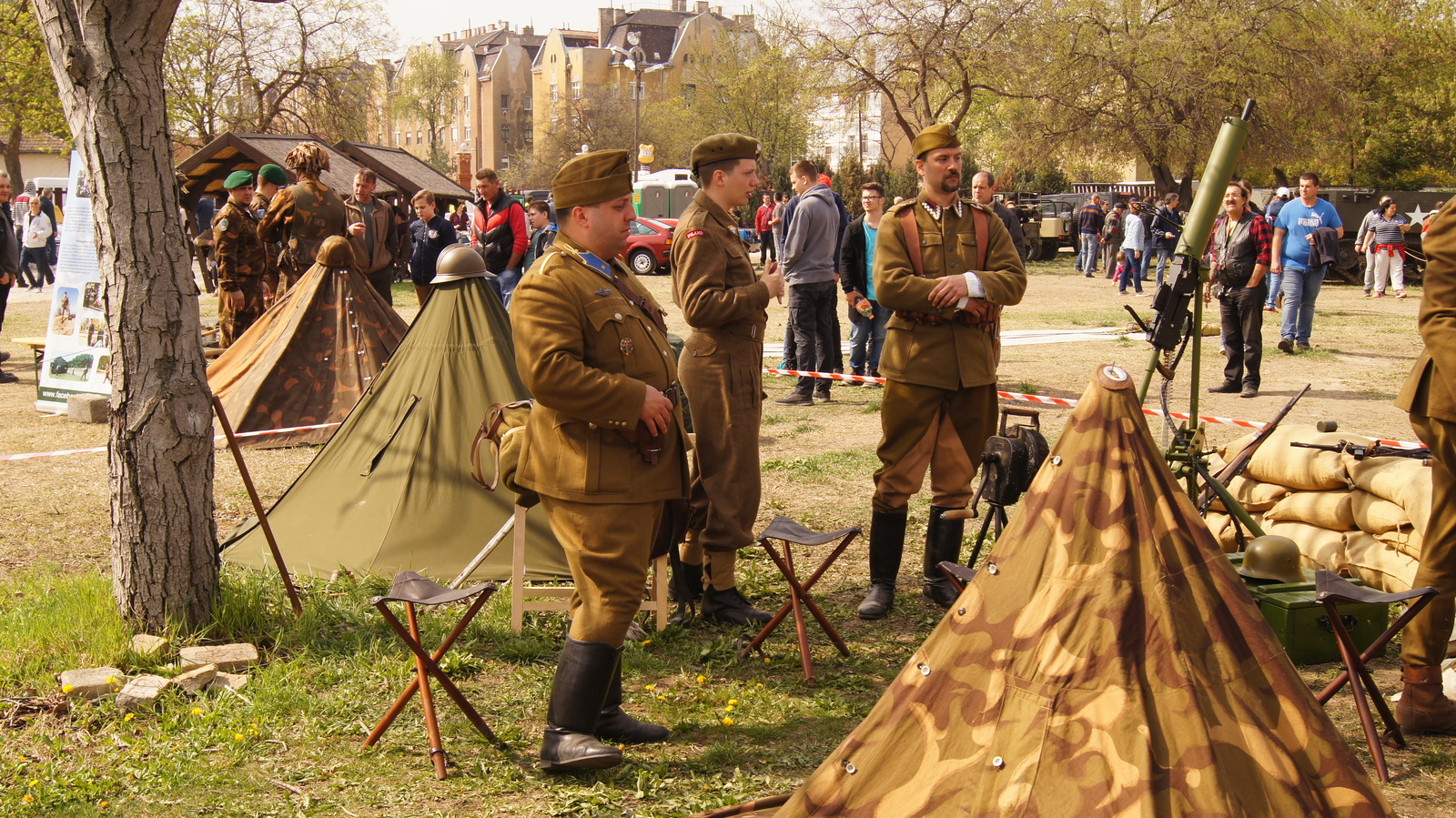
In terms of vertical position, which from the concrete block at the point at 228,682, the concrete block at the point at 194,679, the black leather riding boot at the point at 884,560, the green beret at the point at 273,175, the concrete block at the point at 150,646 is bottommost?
the concrete block at the point at 228,682

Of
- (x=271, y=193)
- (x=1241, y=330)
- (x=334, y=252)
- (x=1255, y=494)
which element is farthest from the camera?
(x=1241, y=330)

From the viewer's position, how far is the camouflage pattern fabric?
31.9 feet

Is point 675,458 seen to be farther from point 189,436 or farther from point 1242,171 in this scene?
point 1242,171

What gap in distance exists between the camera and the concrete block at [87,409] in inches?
375

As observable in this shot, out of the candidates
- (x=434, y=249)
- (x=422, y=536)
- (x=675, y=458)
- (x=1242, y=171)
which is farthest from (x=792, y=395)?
(x=1242, y=171)

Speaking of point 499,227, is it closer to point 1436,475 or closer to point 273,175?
point 273,175

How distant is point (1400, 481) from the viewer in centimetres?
499

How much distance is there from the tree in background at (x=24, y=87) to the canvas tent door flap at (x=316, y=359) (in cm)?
1992

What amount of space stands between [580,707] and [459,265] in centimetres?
287

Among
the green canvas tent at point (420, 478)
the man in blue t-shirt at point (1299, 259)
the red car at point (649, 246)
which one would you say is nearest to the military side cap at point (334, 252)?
the green canvas tent at point (420, 478)

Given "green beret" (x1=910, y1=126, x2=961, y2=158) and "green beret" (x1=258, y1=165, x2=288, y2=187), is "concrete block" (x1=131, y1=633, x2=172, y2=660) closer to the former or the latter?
"green beret" (x1=910, y1=126, x2=961, y2=158)

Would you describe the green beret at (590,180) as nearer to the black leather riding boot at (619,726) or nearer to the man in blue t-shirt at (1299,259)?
the black leather riding boot at (619,726)

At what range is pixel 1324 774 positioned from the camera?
7.91 feet

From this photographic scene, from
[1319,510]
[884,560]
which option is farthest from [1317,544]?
[884,560]
